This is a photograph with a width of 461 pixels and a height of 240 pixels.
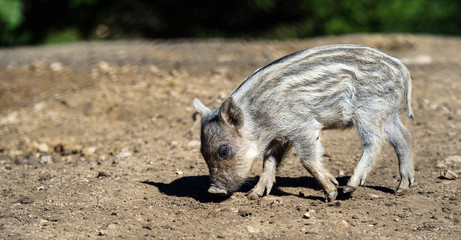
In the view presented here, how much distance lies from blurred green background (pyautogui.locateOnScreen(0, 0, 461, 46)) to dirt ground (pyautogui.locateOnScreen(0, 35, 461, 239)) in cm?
141

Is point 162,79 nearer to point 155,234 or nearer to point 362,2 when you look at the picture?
point 155,234

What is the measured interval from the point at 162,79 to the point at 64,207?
4141mm

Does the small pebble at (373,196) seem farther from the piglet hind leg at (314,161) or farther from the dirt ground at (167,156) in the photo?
the piglet hind leg at (314,161)

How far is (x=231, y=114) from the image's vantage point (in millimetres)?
5094

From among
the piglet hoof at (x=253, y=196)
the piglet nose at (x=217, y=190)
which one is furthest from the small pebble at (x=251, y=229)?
the piglet hoof at (x=253, y=196)

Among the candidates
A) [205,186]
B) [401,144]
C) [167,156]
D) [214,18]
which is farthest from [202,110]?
[214,18]

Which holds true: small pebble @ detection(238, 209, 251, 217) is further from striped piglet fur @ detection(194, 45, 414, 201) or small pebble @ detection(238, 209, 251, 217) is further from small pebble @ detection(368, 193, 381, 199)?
small pebble @ detection(368, 193, 381, 199)

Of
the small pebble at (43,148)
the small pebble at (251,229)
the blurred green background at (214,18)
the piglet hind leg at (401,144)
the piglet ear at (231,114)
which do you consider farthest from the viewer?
the blurred green background at (214,18)

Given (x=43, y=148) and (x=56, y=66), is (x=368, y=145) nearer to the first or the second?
(x=43, y=148)

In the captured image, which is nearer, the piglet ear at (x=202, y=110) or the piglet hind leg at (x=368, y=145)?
the piglet hind leg at (x=368, y=145)

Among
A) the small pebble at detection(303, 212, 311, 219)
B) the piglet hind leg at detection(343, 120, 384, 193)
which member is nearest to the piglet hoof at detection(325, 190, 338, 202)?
the piglet hind leg at detection(343, 120, 384, 193)

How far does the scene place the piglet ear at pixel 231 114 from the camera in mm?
5000

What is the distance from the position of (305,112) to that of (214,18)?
794cm

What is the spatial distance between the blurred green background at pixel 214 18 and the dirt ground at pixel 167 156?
1407 millimetres
